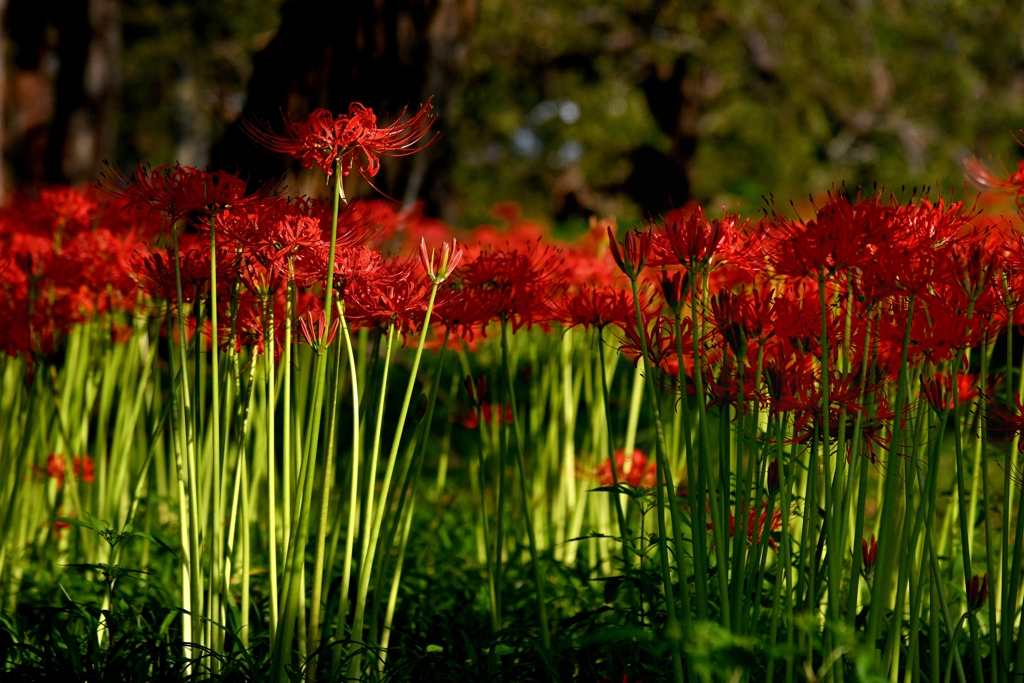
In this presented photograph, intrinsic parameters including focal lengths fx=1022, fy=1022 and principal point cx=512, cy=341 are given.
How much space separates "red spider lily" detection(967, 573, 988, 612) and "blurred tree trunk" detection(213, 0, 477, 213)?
276 cm

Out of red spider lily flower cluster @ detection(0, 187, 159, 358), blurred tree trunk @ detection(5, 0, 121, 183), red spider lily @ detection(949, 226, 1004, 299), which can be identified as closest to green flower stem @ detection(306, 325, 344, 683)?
red spider lily flower cluster @ detection(0, 187, 159, 358)

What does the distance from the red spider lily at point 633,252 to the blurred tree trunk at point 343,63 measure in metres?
2.46

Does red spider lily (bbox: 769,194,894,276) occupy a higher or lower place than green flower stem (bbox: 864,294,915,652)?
higher

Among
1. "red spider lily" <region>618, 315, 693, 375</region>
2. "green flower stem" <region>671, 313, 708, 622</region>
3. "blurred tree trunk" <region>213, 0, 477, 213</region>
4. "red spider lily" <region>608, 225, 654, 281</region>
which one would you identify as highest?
"blurred tree trunk" <region>213, 0, 477, 213</region>

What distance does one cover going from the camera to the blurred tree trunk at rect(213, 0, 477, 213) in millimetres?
3904

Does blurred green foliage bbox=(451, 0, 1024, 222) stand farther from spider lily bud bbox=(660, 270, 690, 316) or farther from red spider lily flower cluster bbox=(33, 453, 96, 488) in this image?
spider lily bud bbox=(660, 270, 690, 316)

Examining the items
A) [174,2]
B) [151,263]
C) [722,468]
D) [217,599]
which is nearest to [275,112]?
[151,263]

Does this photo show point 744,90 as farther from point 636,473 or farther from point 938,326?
point 938,326

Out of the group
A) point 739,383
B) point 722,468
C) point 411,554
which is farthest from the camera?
point 411,554

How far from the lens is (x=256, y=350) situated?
2.04 m

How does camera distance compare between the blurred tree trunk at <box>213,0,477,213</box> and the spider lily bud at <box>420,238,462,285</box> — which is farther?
the blurred tree trunk at <box>213,0,477,213</box>

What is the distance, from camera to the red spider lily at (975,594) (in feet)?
5.75

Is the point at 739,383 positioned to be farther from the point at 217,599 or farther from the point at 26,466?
the point at 26,466

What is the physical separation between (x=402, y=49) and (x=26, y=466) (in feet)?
6.71
